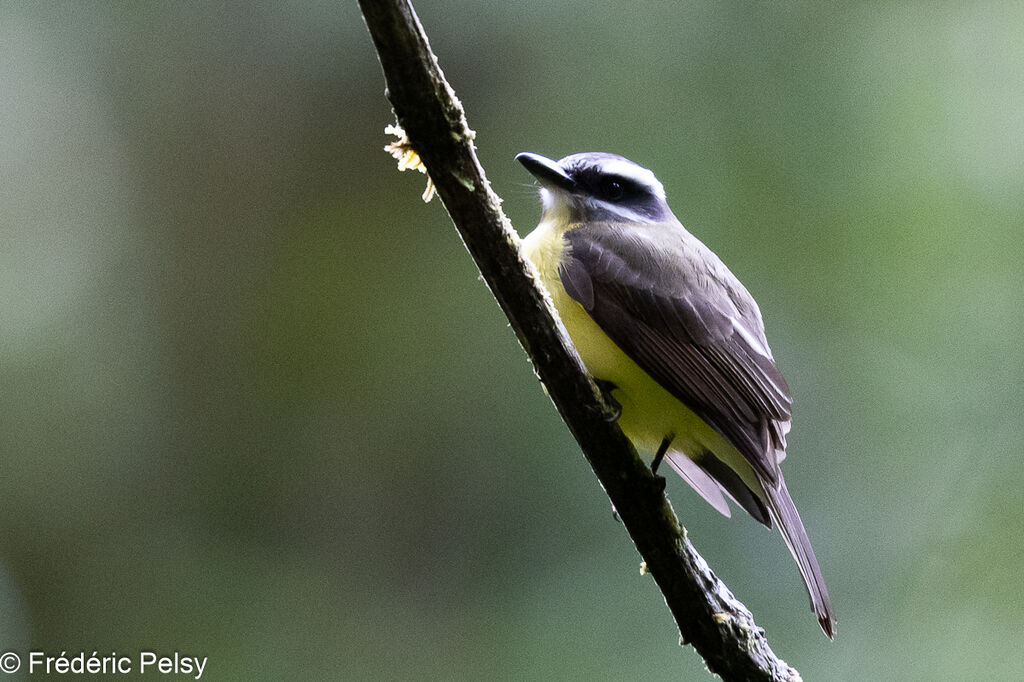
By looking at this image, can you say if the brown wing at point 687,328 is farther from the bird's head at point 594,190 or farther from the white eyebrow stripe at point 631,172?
the white eyebrow stripe at point 631,172

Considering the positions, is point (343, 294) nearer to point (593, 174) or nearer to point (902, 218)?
point (593, 174)

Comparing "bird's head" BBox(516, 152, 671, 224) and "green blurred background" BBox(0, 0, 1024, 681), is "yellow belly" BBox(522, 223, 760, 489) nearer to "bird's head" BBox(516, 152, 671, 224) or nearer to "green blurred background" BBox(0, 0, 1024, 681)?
"bird's head" BBox(516, 152, 671, 224)

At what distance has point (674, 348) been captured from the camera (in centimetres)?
343

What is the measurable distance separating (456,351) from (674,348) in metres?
2.85

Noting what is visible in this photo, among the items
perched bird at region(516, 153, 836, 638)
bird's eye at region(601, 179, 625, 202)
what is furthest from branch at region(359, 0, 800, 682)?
bird's eye at region(601, 179, 625, 202)

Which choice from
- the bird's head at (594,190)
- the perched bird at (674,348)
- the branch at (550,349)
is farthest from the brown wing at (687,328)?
the branch at (550,349)

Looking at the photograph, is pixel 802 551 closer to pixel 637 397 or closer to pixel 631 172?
pixel 637 397

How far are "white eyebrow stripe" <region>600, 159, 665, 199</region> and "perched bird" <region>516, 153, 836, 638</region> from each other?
137 millimetres

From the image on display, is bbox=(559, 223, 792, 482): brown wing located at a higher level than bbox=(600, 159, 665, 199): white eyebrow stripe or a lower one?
lower

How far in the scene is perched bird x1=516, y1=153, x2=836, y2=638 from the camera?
3.28 meters

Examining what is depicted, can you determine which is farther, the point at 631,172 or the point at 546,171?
the point at 631,172

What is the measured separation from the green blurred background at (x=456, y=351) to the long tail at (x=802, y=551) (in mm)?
1824

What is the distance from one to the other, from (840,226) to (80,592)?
454cm

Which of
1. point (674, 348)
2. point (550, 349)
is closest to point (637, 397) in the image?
point (674, 348)
